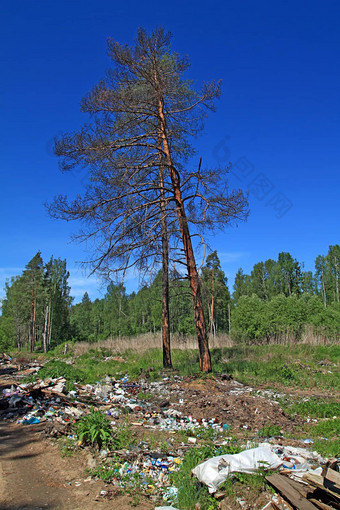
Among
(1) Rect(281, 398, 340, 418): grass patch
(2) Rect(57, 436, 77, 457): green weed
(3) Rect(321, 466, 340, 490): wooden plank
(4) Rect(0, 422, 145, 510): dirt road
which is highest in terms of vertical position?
(3) Rect(321, 466, 340, 490): wooden plank

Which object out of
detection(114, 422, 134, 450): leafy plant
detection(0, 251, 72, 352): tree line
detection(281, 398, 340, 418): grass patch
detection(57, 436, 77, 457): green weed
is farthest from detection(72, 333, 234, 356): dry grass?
detection(0, 251, 72, 352): tree line

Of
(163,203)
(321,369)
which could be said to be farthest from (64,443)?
(321,369)

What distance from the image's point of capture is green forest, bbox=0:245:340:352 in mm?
17203

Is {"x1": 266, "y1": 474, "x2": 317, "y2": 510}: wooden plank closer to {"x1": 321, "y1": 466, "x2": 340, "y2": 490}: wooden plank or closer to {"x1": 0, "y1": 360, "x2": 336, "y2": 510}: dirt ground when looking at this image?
{"x1": 321, "y1": 466, "x2": 340, "y2": 490}: wooden plank

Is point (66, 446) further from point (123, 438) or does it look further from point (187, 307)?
point (187, 307)

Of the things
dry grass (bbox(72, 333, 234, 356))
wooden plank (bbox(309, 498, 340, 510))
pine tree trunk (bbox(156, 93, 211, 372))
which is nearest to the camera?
wooden plank (bbox(309, 498, 340, 510))

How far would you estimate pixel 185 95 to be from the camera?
412 inches

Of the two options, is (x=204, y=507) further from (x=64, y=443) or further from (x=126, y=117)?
(x=126, y=117)

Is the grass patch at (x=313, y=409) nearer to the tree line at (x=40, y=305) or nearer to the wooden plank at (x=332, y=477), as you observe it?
the wooden plank at (x=332, y=477)

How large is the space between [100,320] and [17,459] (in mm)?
65668

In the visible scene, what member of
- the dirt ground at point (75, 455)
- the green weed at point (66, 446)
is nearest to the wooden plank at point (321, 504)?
the dirt ground at point (75, 455)

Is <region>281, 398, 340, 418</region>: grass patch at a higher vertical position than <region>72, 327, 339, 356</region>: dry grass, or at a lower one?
lower

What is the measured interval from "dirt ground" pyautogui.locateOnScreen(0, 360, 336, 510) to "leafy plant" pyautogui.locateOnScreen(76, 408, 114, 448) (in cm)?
18

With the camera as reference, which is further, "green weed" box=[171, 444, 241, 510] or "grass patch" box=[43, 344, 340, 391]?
"grass patch" box=[43, 344, 340, 391]
